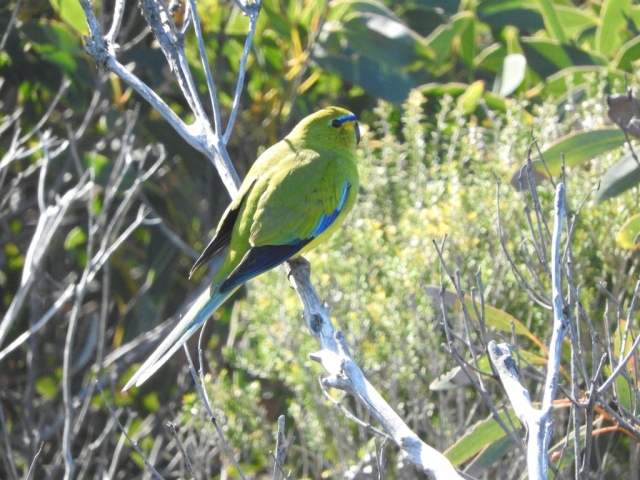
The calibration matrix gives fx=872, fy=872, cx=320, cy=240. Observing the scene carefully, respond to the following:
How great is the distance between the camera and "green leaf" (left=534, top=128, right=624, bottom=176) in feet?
11.8

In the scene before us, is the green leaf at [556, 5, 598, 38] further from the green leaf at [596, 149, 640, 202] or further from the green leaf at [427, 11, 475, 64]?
the green leaf at [596, 149, 640, 202]

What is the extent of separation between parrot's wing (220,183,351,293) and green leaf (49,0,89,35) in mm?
2363

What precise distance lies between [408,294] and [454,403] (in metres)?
0.69

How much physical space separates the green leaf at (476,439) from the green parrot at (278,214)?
0.98 meters

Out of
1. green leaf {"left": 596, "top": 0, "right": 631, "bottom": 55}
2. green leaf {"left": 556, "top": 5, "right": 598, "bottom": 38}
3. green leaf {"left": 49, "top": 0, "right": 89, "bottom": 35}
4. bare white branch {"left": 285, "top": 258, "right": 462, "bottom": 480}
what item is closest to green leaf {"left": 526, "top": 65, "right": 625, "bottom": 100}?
Answer: green leaf {"left": 596, "top": 0, "right": 631, "bottom": 55}

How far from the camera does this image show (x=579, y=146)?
3.64 meters

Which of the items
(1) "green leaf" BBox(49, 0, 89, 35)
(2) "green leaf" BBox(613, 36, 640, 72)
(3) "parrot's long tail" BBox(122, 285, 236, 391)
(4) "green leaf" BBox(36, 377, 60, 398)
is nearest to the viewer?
(3) "parrot's long tail" BBox(122, 285, 236, 391)

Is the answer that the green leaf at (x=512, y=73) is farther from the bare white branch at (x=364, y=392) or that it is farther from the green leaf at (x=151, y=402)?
the green leaf at (x=151, y=402)

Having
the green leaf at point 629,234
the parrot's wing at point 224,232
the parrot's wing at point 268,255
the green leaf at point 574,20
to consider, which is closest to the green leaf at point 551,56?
the green leaf at point 574,20

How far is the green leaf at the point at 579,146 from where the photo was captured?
358 cm

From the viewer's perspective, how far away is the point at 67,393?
12.9 feet

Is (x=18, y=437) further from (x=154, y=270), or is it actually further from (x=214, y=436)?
(x=214, y=436)

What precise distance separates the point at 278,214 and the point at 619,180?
137 centimetres

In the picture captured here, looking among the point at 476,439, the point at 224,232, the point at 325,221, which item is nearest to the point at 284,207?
the point at 325,221
